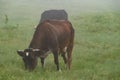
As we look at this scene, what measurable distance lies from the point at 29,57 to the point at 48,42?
103 cm

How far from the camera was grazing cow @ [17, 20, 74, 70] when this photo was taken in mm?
12031

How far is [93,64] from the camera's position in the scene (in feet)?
45.8

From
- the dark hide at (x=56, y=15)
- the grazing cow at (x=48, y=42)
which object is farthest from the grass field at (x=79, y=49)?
the dark hide at (x=56, y=15)

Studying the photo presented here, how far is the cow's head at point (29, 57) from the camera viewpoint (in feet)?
39.2

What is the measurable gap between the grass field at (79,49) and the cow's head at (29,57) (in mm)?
196

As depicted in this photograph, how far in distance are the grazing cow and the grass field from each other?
0.34 m

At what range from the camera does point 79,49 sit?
1756 cm

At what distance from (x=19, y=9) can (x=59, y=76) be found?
22.7 metres

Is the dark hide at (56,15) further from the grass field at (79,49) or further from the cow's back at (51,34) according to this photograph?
the cow's back at (51,34)

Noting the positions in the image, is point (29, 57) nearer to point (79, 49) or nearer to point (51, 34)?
point (51, 34)

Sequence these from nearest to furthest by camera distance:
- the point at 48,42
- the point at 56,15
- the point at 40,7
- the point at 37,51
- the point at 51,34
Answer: the point at 37,51, the point at 48,42, the point at 51,34, the point at 56,15, the point at 40,7

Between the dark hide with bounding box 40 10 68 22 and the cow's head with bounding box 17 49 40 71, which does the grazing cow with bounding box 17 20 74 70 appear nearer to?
the cow's head with bounding box 17 49 40 71

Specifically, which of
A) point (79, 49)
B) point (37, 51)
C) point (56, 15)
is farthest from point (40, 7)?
point (37, 51)

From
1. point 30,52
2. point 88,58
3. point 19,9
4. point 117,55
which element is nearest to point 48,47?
point 30,52
